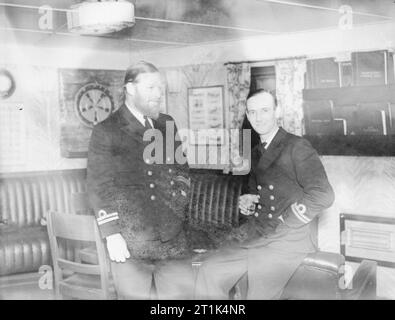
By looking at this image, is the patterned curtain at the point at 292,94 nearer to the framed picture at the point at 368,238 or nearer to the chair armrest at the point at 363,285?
the framed picture at the point at 368,238

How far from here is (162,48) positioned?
3.83 meters

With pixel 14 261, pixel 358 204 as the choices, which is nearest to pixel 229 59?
pixel 358 204

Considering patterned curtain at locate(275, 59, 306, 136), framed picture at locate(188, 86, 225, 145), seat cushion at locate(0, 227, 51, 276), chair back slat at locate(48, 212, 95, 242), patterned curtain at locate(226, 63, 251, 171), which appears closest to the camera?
chair back slat at locate(48, 212, 95, 242)

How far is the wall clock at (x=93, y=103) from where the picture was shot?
453 centimetres

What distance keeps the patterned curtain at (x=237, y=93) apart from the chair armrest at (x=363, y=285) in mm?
2122

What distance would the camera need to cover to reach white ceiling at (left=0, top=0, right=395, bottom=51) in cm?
326

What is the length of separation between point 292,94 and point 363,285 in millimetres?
2279

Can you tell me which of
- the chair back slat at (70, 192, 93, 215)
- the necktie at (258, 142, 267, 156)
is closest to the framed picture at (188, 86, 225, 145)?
the chair back slat at (70, 192, 93, 215)

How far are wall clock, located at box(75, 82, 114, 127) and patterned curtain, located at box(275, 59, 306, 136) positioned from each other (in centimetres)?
162

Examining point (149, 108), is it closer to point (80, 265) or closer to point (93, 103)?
point (80, 265)

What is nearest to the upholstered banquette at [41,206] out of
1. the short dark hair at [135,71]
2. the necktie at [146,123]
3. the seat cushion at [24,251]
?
the seat cushion at [24,251]

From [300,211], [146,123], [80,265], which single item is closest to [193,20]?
[146,123]

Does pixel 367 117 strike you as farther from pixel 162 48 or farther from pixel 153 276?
pixel 153 276

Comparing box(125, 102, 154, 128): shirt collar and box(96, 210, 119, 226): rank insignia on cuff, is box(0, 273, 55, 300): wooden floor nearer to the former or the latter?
box(96, 210, 119, 226): rank insignia on cuff
